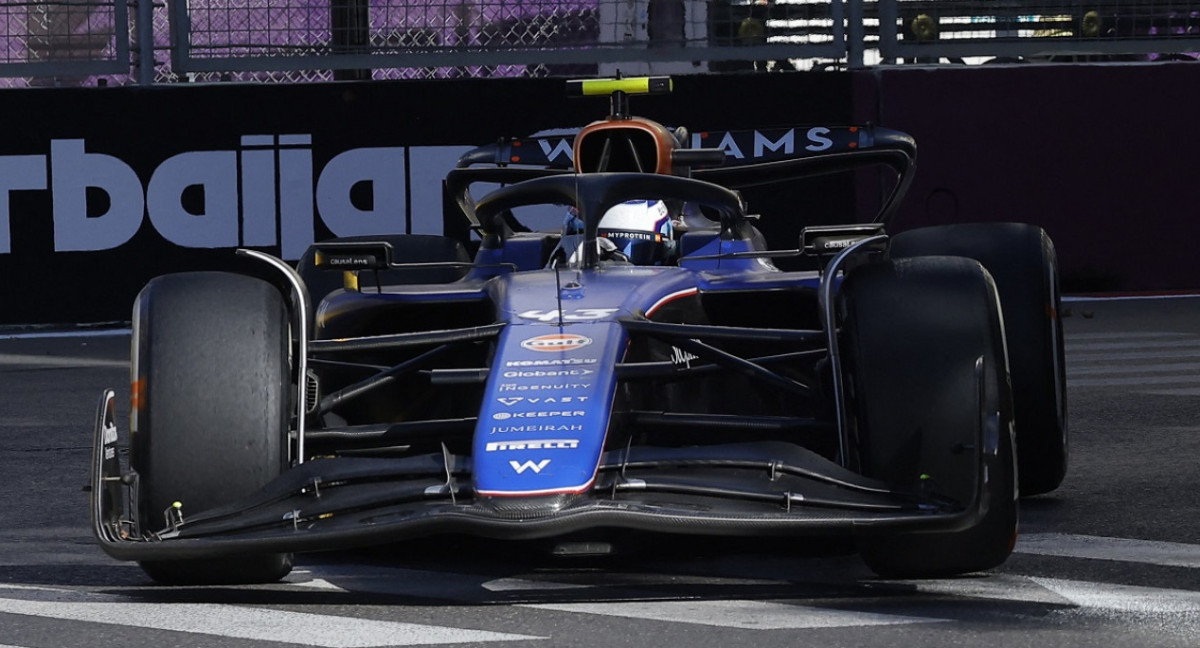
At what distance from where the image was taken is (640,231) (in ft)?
22.4

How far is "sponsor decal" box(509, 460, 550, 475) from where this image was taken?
4359mm

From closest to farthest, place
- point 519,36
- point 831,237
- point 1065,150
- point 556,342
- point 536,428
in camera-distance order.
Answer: point 536,428, point 556,342, point 831,237, point 519,36, point 1065,150

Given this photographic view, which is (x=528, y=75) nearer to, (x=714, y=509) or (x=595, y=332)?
(x=595, y=332)

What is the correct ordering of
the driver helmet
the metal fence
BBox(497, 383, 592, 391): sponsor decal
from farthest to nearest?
the metal fence, the driver helmet, BBox(497, 383, 592, 391): sponsor decal

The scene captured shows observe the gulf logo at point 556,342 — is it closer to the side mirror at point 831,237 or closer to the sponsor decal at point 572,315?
the sponsor decal at point 572,315

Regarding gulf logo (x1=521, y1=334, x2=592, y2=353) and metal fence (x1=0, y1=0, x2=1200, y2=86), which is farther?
metal fence (x1=0, y1=0, x2=1200, y2=86)

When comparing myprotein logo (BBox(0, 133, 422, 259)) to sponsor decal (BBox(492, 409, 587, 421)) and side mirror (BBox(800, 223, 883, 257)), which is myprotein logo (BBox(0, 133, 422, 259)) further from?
sponsor decal (BBox(492, 409, 587, 421))

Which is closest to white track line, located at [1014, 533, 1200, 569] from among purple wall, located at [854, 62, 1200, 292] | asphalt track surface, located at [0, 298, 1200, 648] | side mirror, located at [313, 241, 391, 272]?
asphalt track surface, located at [0, 298, 1200, 648]

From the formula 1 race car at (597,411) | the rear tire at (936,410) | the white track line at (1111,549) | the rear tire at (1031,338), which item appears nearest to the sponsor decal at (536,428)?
the formula 1 race car at (597,411)

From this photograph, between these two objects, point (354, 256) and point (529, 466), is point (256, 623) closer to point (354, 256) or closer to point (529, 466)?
point (529, 466)

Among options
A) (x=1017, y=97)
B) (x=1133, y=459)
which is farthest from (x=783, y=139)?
(x=1133, y=459)

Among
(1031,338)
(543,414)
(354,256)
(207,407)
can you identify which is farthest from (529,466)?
(1031,338)

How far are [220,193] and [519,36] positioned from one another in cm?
209

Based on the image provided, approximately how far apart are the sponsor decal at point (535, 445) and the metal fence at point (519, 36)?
8.02 meters
